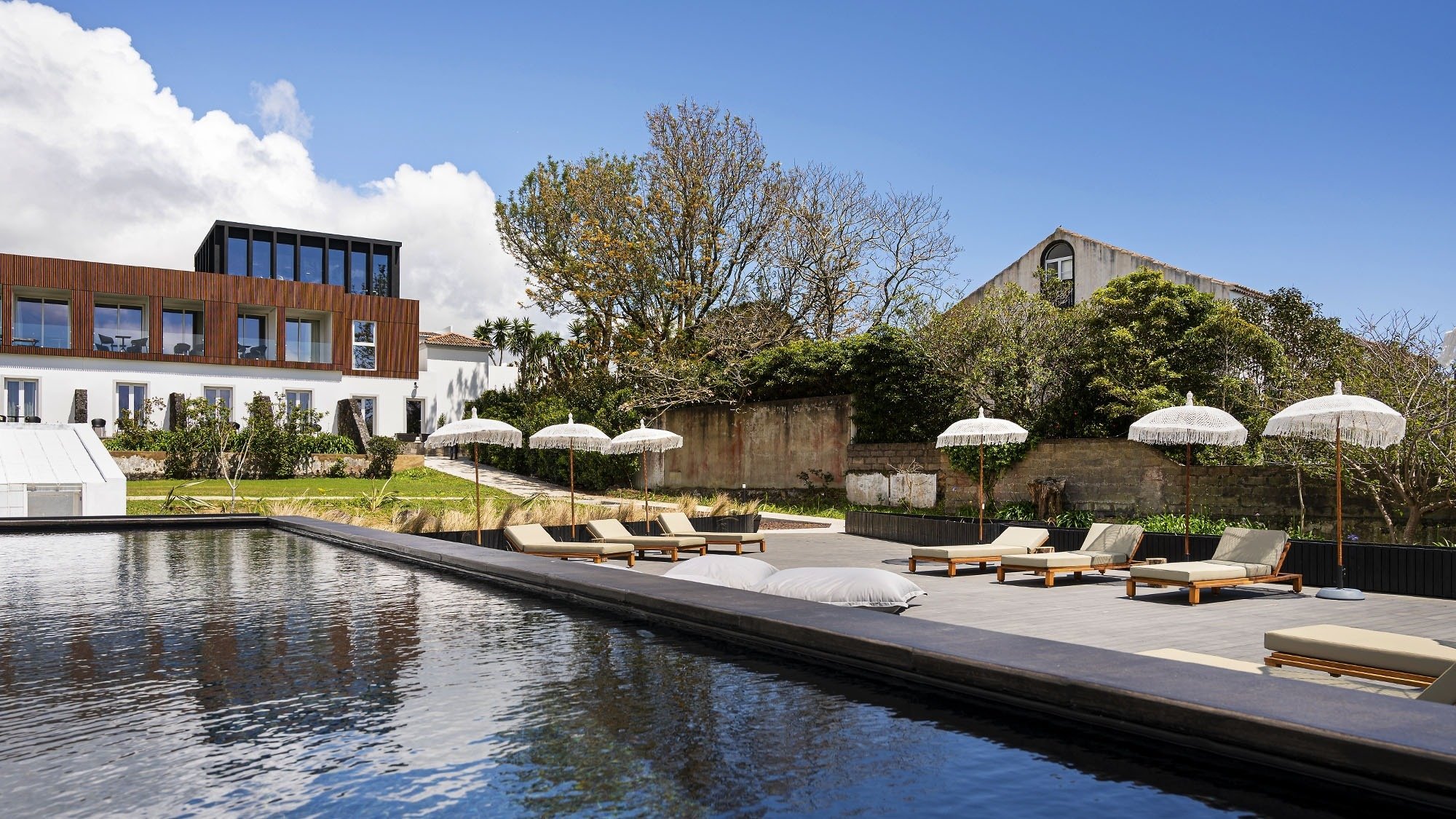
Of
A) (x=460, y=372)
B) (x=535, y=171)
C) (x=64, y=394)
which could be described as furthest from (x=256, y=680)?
(x=460, y=372)

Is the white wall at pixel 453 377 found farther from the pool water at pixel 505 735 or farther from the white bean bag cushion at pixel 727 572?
the pool water at pixel 505 735

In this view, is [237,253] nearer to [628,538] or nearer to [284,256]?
[284,256]

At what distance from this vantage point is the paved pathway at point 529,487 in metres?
22.3

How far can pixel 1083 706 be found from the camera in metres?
4.31

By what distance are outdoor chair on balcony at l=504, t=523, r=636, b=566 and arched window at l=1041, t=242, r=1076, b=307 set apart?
18506mm

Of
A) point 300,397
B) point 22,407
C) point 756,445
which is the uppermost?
point 300,397

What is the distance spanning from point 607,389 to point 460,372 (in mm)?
16448

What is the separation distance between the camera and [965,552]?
42.5 ft

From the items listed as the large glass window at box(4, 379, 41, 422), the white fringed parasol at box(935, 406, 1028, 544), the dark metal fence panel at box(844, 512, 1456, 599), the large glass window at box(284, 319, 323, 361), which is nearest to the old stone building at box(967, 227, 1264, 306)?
the white fringed parasol at box(935, 406, 1028, 544)

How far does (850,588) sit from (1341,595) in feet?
19.0

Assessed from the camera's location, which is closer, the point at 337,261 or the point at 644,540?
the point at 644,540

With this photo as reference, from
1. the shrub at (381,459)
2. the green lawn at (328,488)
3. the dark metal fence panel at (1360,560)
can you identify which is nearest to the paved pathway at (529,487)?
the green lawn at (328,488)

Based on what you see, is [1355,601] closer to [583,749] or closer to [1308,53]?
[583,749]

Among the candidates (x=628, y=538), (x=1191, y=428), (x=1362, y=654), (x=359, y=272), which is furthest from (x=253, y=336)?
(x=1362, y=654)
